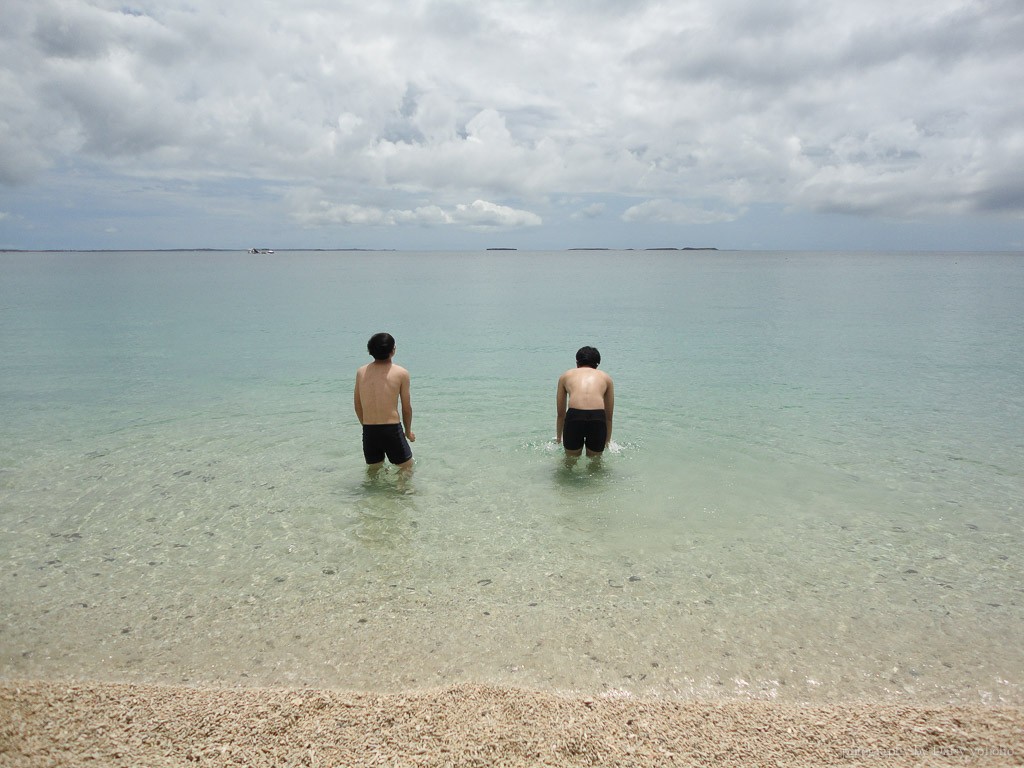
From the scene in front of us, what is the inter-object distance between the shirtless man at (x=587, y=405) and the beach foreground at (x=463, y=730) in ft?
14.4

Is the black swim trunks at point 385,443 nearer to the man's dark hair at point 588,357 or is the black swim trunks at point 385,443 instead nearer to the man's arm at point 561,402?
the man's arm at point 561,402

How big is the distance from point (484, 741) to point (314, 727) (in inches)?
36.6

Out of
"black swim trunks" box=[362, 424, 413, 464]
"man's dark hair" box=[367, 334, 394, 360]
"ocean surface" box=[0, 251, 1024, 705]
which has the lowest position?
"ocean surface" box=[0, 251, 1024, 705]

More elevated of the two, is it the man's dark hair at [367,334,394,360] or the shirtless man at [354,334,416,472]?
the man's dark hair at [367,334,394,360]

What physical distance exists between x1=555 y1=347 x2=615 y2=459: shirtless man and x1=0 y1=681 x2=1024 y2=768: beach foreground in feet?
14.4

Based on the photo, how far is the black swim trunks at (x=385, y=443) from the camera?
7391 mm

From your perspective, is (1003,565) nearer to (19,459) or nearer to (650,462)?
(650,462)

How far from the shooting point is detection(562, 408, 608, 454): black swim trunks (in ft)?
26.0

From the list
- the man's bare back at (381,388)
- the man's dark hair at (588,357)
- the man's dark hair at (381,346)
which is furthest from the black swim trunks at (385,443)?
the man's dark hair at (588,357)

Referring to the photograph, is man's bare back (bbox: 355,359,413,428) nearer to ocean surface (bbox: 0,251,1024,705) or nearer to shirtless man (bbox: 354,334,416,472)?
shirtless man (bbox: 354,334,416,472)

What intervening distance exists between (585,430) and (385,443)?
8.33ft

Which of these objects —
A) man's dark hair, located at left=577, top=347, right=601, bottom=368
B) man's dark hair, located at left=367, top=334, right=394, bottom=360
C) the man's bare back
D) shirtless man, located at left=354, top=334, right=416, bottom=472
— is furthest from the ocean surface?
man's dark hair, located at left=367, top=334, right=394, bottom=360

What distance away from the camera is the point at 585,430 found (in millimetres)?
7988

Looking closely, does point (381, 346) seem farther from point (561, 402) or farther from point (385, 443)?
point (561, 402)
